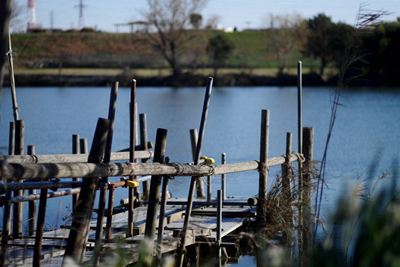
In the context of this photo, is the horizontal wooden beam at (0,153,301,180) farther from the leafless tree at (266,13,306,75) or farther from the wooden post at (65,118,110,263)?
the leafless tree at (266,13,306,75)

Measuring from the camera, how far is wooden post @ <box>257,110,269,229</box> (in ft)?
20.6

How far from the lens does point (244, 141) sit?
17547 mm

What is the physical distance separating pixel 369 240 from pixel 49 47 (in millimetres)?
60480

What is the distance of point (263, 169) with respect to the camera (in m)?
6.32

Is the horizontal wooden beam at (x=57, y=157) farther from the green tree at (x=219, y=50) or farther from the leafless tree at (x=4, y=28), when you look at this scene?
the green tree at (x=219, y=50)

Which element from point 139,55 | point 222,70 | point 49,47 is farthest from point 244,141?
point 49,47

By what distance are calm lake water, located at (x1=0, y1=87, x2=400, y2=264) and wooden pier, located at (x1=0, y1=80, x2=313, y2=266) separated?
5.99ft

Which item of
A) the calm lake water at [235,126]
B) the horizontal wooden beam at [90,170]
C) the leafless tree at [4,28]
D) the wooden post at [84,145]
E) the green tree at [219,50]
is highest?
the green tree at [219,50]

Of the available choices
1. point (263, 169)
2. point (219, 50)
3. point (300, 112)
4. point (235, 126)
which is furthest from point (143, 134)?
point (219, 50)

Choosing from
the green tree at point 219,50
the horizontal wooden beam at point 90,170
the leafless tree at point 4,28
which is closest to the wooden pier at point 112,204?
the horizontal wooden beam at point 90,170

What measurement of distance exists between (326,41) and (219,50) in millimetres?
10564

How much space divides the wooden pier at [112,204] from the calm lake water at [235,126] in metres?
1.83

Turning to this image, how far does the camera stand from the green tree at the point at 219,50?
4947 cm

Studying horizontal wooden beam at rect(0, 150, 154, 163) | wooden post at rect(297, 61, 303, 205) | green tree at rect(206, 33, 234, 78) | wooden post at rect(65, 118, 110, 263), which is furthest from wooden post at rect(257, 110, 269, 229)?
green tree at rect(206, 33, 234, 78)
